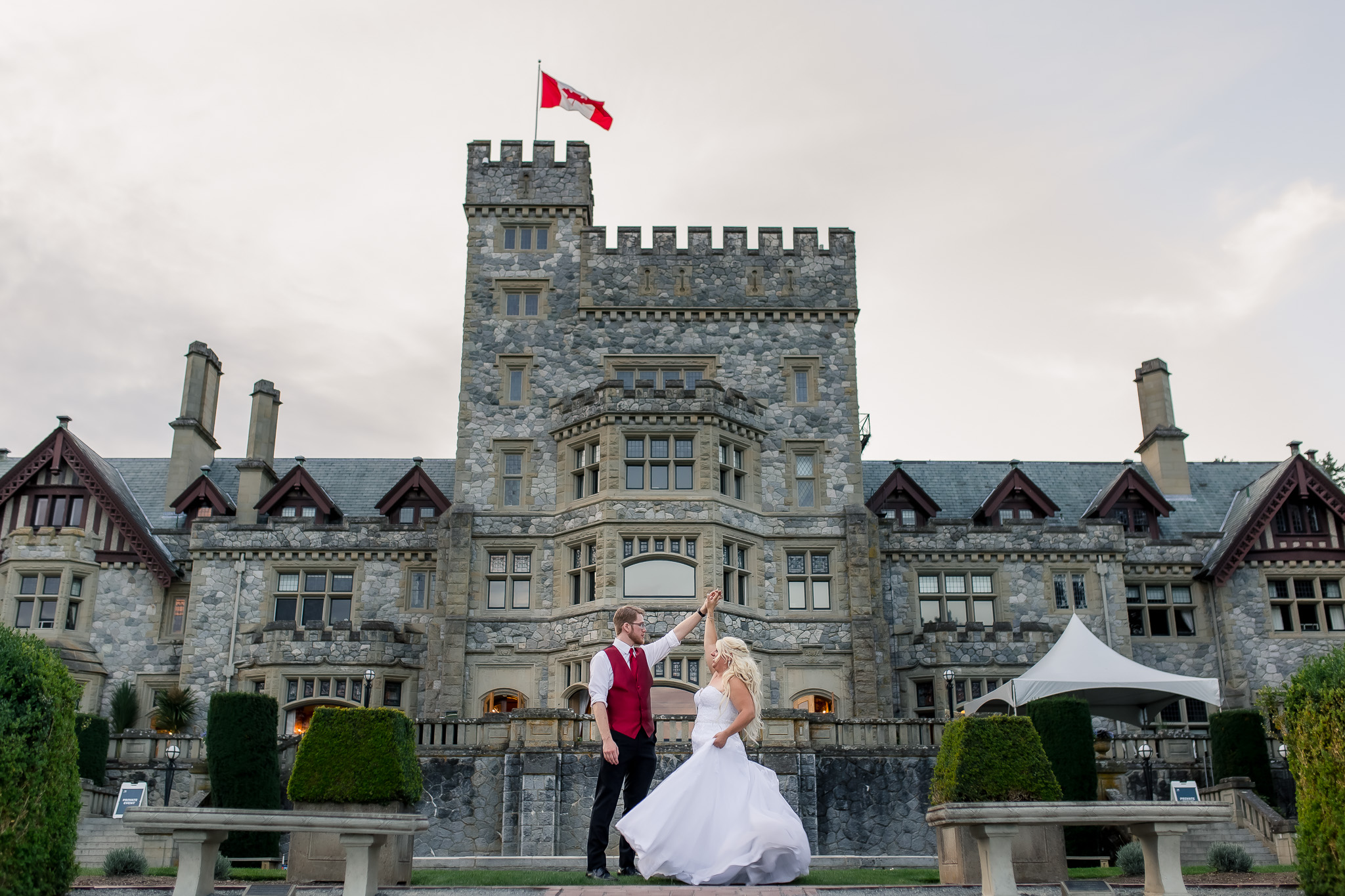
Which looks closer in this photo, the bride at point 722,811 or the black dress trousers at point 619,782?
the bride at point 722,811

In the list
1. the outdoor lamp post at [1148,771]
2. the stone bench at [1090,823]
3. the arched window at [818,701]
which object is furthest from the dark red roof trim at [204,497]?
the stone bench at [1090,823]

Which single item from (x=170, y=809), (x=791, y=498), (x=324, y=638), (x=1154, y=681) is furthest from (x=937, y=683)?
(x=170, y=809)

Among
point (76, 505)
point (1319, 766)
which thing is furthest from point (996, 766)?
point (76, 505)

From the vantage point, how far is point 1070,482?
1548 inches

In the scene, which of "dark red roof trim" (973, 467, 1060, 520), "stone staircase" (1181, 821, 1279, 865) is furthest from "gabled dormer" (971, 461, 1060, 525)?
"stone staircase" (1181, 821, 1279, 865)

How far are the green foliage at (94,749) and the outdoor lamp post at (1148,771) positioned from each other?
20.6 metres

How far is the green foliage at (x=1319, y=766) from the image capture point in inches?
370

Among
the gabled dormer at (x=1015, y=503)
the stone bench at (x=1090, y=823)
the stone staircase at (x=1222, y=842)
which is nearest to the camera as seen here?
the stone bench at (x=1090, y=823)

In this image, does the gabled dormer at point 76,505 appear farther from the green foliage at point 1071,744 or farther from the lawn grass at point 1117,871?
the lawn grass at point 1117,871

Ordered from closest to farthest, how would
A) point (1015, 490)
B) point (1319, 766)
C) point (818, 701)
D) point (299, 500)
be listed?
1. point (1319, 766)
2. point (818, 701)
3. point (1015, 490)
4. point (299, 500)

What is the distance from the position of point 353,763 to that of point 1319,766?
8825 millimetres

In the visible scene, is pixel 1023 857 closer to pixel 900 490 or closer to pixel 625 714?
pixel 625 714

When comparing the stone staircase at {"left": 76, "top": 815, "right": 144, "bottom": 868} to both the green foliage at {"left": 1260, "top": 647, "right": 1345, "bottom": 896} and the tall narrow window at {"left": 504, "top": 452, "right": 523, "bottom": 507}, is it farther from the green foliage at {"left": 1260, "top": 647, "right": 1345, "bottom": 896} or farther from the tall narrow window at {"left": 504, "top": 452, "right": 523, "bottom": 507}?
the green foliage at {"left": 1260, "top": 647, "right": 1345, "bottom": 896}

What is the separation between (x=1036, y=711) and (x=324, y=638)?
1822cm
